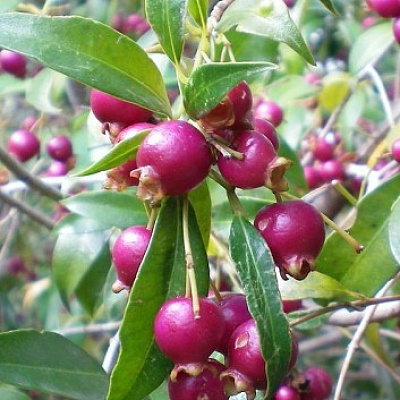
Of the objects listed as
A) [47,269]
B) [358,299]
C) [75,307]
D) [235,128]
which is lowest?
[47,269]

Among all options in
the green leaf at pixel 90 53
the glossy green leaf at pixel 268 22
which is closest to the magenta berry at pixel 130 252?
the green leaf at pixel 90 53

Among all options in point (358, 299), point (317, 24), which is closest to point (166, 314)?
point (358, 299)

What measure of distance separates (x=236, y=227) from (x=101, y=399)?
0.32 m

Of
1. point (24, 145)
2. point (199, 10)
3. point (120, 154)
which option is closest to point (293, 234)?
point (120, 154)

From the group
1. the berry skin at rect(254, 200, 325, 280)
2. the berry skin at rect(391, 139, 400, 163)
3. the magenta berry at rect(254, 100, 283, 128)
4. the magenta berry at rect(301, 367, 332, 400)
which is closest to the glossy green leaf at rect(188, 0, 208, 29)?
the berry skin at rect(254, 200, 325, 280)

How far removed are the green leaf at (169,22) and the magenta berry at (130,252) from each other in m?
0.17

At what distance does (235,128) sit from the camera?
71 cm

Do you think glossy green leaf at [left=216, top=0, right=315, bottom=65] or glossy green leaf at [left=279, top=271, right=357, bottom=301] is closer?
glossy green leaf at [left=216, top=0, right=315, bottom=65]

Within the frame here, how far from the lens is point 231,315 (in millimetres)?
728

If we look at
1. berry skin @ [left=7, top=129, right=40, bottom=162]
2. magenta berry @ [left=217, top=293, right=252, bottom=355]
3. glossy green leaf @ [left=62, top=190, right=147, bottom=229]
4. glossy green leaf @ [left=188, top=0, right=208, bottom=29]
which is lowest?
berry skin @ [left=7, top=129, right=40, bottom=162]

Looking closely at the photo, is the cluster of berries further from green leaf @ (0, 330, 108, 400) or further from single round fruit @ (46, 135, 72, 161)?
green leaf @ (0, 330, 108, 400)

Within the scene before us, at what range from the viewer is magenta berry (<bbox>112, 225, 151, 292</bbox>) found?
73 cm

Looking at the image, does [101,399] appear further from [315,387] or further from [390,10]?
[390,10]

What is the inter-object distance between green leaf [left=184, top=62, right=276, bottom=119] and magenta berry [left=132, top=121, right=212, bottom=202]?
3cm
